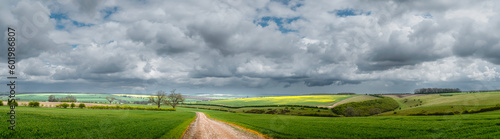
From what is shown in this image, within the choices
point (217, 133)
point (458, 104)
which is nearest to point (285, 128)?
point (217, 133)

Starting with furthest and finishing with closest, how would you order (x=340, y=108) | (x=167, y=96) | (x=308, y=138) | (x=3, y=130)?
1. (x=167, y=96)
2. (x=340, y=108)
3. (x=308, y=138)
4. (x=3, y=130)

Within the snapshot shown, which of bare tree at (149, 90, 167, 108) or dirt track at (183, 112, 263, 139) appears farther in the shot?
bare tree at (149, 90, 167, 108)

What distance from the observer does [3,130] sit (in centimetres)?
1934

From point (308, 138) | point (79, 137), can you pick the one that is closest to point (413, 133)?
point (308, 138)

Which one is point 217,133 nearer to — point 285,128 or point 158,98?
point 285,128

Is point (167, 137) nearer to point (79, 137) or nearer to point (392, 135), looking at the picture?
point (79, 137)

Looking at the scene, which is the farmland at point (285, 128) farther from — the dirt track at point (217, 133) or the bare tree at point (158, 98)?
the bare tree at point (158, 98)

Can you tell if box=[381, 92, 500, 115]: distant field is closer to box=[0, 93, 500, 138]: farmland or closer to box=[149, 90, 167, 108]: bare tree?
box=[0, 93, 500, 138]: farmland

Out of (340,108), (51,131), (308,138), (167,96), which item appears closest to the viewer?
(51,131)

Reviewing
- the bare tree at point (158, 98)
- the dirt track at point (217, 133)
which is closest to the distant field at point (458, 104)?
the dirt track at point (217, 133)

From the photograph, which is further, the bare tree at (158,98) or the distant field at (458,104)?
the bare tree at (158,98)

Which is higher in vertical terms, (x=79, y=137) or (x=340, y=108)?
(x=79, y=137)

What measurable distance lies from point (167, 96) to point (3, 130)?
376 feet

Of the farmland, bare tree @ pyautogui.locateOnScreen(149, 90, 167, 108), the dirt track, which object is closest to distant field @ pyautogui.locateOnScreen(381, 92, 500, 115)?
the farmland
